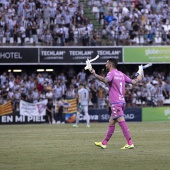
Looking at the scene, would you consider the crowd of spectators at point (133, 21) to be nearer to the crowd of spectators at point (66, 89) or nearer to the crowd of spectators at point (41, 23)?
the crowd of spectators at point (41, 23)

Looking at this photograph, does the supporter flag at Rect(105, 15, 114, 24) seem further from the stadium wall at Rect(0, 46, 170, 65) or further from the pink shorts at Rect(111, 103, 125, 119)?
the pink shorts at Rect(111, 103, 125, 119)

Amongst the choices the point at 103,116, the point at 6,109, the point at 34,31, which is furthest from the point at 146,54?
the point at 6,109

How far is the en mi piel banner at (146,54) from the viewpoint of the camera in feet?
118

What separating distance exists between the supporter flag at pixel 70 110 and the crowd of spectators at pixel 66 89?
0.66m

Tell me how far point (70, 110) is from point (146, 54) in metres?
6.55

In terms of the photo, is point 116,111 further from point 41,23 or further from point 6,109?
point 41,23

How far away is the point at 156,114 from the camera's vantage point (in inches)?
1344

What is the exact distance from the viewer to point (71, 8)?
35562 mm

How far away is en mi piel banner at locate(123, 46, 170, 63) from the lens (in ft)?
118

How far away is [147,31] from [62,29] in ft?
17.6

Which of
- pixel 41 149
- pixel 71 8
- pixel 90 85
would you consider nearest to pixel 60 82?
pixel 90 85

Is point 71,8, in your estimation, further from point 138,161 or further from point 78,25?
point 138,161

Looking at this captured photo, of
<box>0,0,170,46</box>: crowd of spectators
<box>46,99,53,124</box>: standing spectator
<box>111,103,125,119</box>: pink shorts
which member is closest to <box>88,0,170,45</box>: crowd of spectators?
<box>0,0,170,46</box>: crowd of spectators

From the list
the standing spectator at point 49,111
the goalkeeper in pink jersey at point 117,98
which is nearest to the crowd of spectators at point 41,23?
the standing spectator at point 49,111
